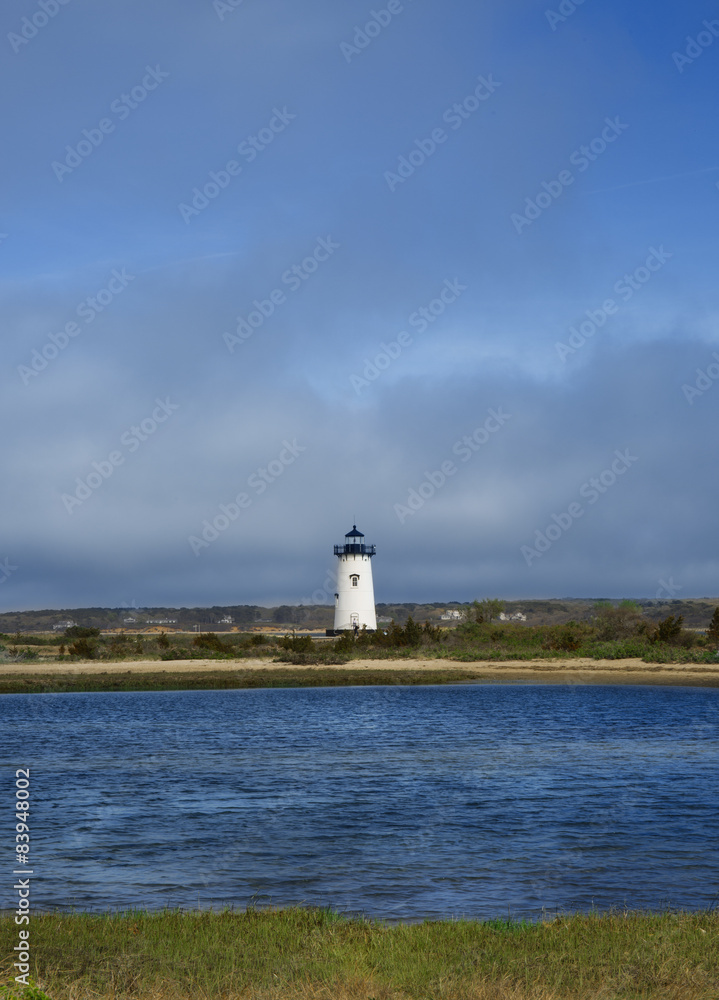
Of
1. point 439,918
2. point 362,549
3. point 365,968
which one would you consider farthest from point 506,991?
point 362,549

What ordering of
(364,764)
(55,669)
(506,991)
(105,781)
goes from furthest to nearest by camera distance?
(55,669)
(364,764)
(105,781)
(506,991)

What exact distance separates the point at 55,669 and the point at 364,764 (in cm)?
4784

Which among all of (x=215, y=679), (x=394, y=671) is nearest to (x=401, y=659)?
(x=394, y=671)

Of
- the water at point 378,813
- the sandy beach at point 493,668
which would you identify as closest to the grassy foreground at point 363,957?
the water at point 378,813

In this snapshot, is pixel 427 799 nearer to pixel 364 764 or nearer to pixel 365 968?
pixel 364 764

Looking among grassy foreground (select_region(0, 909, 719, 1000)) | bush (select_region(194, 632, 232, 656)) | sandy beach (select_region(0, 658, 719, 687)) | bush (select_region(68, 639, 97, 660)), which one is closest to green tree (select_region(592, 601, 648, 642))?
sandy beach (select_region(0, 658, 719, 687))

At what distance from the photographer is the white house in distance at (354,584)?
9256cm

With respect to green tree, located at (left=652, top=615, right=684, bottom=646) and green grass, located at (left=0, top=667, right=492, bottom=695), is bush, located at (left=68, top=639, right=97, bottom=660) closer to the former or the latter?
green grass, located at (left=0, top=667, right=492, bottom=695)

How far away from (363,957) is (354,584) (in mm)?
82837

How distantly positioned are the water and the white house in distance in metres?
46.9

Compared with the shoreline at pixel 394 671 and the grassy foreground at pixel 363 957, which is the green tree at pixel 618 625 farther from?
the grassy foreground at pixel 363 957

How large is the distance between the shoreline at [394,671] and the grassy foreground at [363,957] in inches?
2021

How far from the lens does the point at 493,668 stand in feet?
230

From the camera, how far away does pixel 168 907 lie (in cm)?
1368
